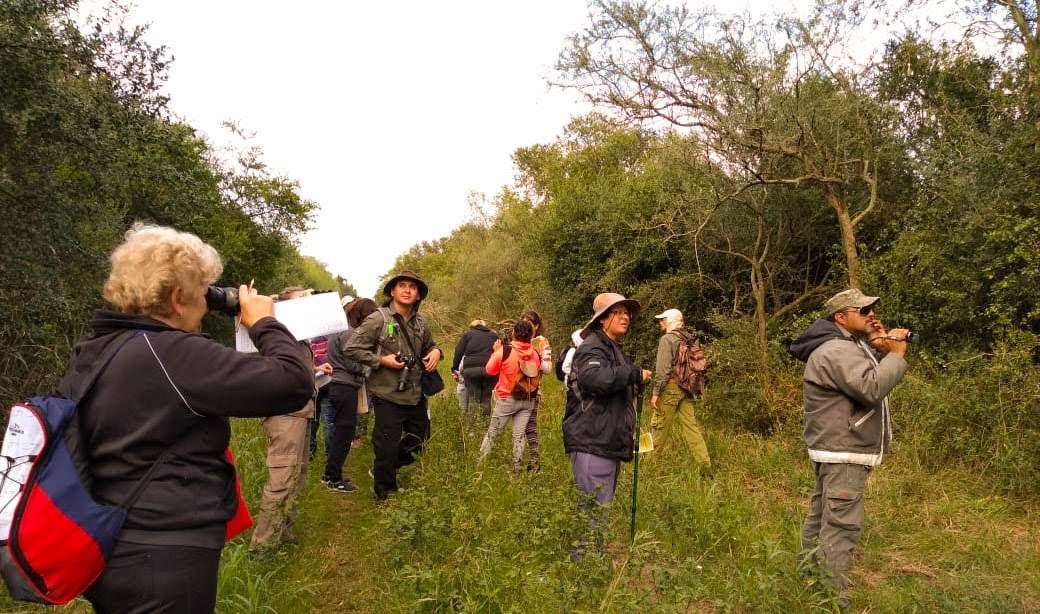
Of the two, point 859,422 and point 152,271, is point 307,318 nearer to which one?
point 152,271

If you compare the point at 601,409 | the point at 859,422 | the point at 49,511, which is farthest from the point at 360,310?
the point at 49,511

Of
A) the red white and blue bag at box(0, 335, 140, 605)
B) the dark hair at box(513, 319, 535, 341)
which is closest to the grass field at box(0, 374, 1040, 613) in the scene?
the dark hair at box(513, 319, 535, 341)

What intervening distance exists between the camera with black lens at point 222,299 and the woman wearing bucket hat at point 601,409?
227 centimetres

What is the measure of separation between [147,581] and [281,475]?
2.67 m

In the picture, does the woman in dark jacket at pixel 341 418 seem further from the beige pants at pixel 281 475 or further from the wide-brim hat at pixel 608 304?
the wide-brim hat at pixel 608 304

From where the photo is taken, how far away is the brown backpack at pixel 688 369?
6850 mm

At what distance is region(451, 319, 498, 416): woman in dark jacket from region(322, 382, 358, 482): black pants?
209 centimetres

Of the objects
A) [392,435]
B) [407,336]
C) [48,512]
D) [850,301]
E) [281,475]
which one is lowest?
[281,475]

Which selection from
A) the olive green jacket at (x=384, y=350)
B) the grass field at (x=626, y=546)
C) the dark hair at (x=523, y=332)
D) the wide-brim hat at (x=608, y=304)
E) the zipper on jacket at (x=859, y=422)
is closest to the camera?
the grass field at (x=626, y=546)

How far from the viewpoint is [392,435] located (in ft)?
17.4

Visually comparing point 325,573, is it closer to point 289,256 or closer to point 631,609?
point 631,609

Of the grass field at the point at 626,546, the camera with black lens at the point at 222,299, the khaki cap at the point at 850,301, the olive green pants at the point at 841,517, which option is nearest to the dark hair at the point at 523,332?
the grass field at the point at 626,546

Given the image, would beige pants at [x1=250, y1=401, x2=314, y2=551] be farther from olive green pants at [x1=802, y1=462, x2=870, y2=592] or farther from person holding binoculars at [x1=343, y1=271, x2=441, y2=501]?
olive green pants at [x1=802, y1=462, x2=870, y2=592]

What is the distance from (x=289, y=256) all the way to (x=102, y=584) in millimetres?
35674
